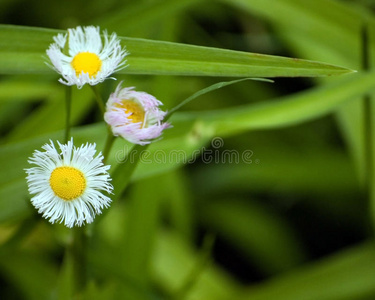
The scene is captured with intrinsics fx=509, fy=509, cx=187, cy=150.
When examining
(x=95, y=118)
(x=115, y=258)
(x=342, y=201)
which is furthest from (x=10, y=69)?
(x=342, y=201)

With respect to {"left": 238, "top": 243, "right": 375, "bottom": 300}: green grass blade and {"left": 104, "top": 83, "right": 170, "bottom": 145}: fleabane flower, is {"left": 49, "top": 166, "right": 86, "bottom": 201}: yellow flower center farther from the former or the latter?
{"left": 238, "top": 243, "right": 375, "bottom": 300}: green grass blade

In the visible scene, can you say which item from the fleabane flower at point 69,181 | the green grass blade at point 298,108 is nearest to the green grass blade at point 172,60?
the fleabane flower at point 69,181

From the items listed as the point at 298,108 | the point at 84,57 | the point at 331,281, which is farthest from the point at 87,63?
the point at 331,281

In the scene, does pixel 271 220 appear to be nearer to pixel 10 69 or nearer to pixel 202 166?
pixel 202 166

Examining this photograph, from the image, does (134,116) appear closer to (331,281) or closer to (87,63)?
(87,63)

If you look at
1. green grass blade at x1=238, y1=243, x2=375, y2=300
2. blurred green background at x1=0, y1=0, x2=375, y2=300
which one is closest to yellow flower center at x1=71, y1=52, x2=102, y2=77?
blurred green background at x1=0, y1=0, x2=375, y2=300

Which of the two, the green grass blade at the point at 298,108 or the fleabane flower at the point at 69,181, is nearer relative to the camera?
the fleabane flower at the point at 69,181

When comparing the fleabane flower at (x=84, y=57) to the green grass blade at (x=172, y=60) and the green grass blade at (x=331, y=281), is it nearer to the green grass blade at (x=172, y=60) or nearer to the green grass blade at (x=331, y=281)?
the green grass blade at (x=172, y=60)
